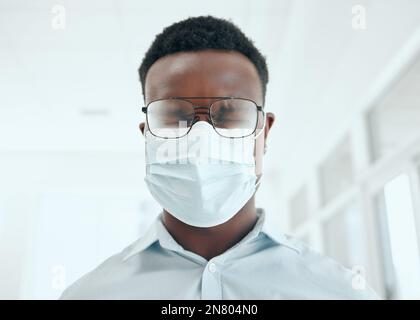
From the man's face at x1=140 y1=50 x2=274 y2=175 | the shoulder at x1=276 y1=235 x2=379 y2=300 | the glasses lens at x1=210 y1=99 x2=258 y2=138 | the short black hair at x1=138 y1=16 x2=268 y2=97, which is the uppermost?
the short black hair at x1=138 y1=16 x2=268 y2=97

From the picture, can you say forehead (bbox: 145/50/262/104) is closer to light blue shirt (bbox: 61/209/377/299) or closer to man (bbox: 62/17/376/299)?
man (bbox: 62/17/376/299)

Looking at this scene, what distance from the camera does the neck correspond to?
1.96 ft

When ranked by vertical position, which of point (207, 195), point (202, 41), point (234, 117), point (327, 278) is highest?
point (202, 41)

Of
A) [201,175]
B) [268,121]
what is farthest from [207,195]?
[268,121]

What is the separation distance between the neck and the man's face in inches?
6.6

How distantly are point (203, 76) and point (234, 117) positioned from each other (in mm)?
70

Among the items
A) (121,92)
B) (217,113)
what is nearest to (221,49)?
(217,113)

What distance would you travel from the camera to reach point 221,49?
61cm

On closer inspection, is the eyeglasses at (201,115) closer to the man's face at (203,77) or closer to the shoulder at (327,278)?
A: the man's face at (203,77)

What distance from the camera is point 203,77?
1.85ft

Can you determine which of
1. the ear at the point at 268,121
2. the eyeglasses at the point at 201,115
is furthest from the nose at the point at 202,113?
the ear at the point at 268,121

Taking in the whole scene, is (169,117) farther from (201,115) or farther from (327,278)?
(327,278)

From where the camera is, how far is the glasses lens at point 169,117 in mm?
570

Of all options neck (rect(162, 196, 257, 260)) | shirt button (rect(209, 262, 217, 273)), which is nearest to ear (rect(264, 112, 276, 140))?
neck (rect(162, 196, 257, 260))
